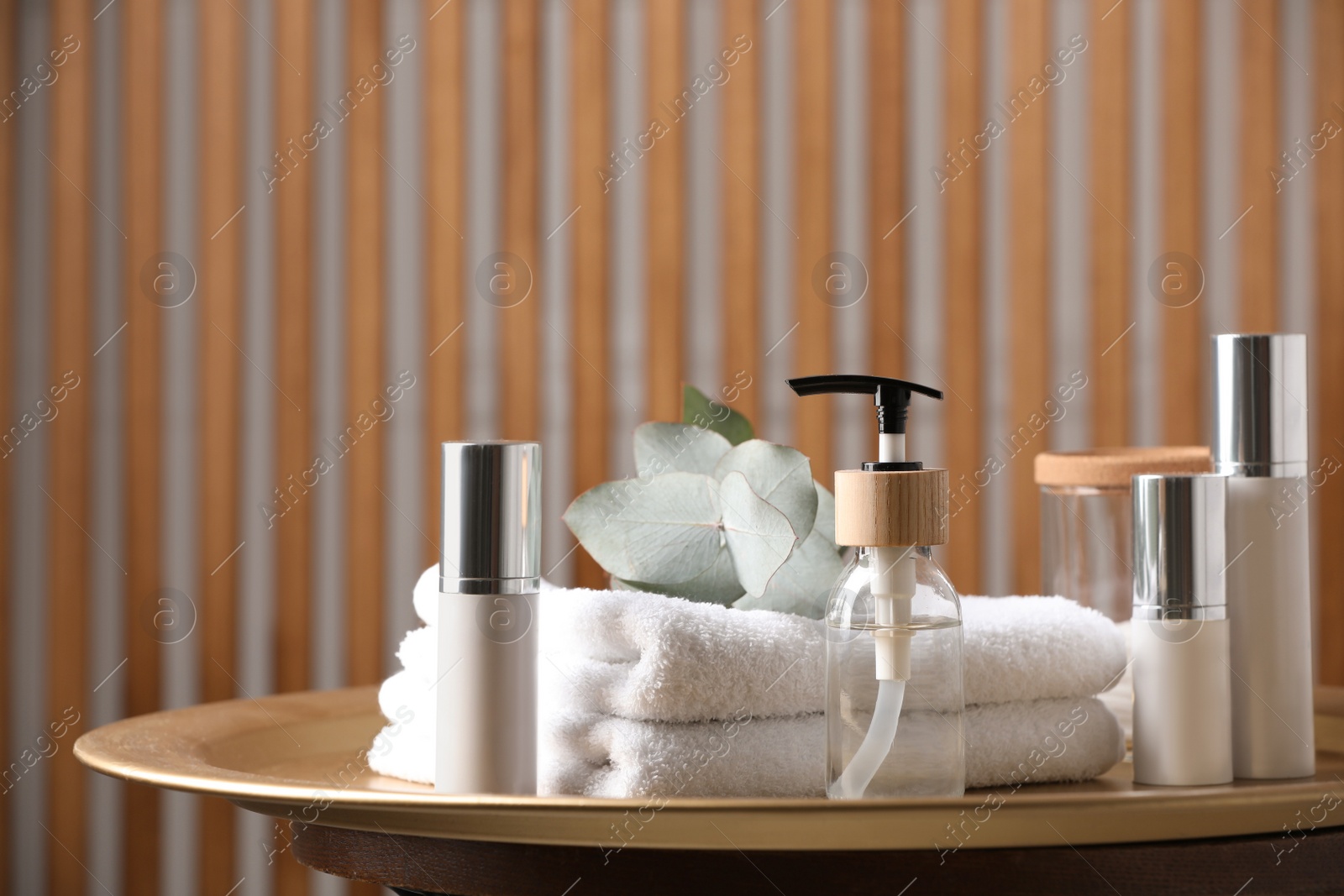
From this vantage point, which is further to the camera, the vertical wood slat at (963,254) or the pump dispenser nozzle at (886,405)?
the vertical wood slat at (963,254)

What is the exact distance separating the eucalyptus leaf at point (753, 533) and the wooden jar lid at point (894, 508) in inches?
2.1

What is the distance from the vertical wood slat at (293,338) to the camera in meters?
1.34

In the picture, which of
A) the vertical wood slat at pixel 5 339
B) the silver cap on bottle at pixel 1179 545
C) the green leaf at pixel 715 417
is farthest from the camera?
the vertical wood slat at pixel 5 339

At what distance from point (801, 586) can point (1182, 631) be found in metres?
0.15

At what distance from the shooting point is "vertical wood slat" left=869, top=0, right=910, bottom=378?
4.42 feet

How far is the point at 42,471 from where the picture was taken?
1.35 meters

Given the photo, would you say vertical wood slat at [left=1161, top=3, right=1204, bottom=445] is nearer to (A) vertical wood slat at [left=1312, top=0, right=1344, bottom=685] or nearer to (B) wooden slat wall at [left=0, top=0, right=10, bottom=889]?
(A) vertical wood slat at [left=1312, top=0, right=1344, bottom=685]

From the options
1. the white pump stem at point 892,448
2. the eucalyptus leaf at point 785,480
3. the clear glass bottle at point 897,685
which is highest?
the white pump stem at point 892,448

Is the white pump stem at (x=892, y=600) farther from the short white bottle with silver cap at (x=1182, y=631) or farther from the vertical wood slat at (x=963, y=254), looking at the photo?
the vertical wood slat at (x=963, y=254)

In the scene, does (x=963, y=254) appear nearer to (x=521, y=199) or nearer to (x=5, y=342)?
(x=521, y=199)

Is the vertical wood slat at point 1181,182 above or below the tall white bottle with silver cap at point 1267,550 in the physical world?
above

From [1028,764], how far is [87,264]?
1.19 meters

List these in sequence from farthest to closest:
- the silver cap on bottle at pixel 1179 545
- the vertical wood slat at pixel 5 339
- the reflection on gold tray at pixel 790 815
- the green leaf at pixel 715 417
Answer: the vertical wood slat at pixel 5 339 → the green leaf at pixel 715 417 → the silver cap on bottle at pixel 1179 545 → the reflection on gold tray at pixel 790 815

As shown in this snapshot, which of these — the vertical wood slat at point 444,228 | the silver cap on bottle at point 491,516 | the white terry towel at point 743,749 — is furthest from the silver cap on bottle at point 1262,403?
the vertical wood slat at point 444,228
